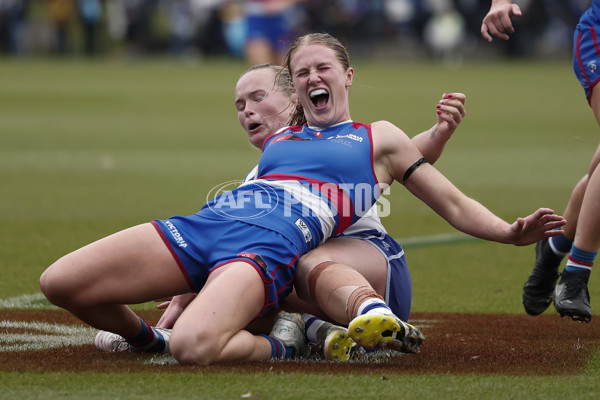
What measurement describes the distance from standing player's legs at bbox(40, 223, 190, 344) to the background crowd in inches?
1082

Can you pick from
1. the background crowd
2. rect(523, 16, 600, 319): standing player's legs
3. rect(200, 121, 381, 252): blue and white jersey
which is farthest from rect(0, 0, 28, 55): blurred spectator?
rect(200, 121, 381, 252): blue and white jersey

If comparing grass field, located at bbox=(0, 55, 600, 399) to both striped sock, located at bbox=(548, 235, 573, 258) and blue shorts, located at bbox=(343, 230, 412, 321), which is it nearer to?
striped sock, located at bbox=(548, 235, 573, 258)

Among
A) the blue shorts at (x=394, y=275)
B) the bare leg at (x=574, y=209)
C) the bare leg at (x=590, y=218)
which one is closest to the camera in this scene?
the blue shorts at (x=394, y=275)

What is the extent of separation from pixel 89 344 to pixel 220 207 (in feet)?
2.62

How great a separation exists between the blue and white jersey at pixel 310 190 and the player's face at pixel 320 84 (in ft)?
0.36

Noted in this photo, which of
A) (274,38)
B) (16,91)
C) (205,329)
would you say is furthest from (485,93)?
(205,329)

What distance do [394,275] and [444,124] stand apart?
0.66 metres

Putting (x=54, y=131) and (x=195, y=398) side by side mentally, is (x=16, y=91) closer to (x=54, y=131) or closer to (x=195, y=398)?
(x=54, y=131)

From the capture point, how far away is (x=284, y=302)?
4.63 m

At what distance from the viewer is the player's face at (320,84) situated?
4.71m

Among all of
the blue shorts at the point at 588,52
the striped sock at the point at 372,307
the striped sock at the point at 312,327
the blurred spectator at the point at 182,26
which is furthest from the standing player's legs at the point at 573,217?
the blurred spectator at the point at 182,26

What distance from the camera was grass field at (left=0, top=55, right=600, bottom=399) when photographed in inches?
146

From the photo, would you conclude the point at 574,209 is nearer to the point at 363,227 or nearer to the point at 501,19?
the point at 501,19

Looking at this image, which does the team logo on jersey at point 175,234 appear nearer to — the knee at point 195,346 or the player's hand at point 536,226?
the knee at point 195,346
